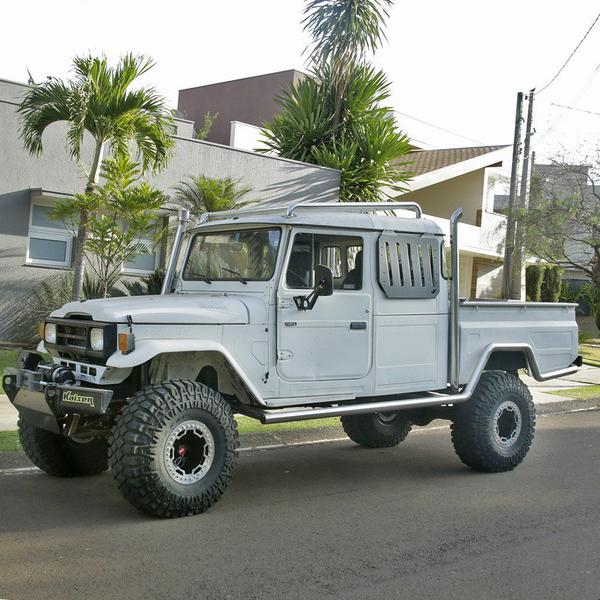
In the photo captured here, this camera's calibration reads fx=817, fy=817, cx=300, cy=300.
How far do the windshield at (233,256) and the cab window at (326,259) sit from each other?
18 cm

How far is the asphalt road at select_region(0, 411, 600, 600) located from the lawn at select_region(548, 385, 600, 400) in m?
6.21

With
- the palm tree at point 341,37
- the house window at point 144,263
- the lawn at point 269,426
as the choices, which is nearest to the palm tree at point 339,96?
the palm tree at point 341,37

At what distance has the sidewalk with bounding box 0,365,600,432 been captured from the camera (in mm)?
8742

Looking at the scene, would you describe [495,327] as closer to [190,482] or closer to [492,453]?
[492,453]

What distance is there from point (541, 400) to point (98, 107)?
8.19 meters

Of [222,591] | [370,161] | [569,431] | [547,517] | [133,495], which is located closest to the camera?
[222,591]

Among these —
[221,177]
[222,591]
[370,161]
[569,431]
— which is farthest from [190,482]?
[370,161]

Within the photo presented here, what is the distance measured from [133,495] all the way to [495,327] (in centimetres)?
388

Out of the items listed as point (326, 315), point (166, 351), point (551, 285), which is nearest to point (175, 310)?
point (166, 351)

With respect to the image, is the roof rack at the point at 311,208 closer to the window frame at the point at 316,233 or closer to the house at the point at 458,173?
the window frame at the point at 316,233

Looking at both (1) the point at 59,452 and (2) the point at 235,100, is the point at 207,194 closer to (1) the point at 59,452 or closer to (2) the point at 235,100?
(1) the point at 59,452

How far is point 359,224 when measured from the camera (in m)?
6.85

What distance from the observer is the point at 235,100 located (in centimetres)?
3012

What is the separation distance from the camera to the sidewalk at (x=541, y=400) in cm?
874
